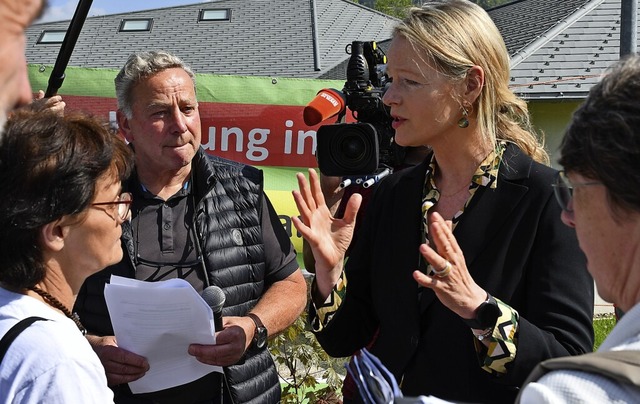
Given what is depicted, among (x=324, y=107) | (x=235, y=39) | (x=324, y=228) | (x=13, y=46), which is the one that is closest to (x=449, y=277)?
(x=324, y=228)

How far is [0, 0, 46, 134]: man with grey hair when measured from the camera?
92 centimetres

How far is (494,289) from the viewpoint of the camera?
236 cm

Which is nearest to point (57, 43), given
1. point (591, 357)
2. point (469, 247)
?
point (469, 247)

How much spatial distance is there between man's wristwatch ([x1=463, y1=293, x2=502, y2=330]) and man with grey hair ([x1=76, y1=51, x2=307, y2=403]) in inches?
39.9

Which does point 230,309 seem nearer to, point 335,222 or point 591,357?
point 335,222

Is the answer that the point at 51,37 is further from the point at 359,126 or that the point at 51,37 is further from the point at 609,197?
the point at 609,197

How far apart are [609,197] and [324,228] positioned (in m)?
1.18

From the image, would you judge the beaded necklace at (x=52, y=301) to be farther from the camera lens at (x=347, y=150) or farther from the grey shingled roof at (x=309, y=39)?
the grey shingled roof at (x=309, y=39)

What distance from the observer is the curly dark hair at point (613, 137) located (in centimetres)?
138

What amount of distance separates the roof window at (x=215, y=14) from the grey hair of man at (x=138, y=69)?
1566 cm

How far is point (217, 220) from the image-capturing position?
3133mm

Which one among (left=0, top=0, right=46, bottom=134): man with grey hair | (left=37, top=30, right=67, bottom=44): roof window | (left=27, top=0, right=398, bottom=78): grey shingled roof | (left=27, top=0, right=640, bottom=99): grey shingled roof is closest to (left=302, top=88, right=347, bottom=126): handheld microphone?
(left=0, top=0, right=46, bottom=134): man with grey hair

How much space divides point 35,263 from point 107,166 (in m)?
0.36

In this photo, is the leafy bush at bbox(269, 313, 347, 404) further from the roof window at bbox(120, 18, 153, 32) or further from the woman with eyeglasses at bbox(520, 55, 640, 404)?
the roof window at bbox(120, 18, 153, 32)
